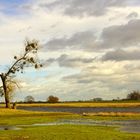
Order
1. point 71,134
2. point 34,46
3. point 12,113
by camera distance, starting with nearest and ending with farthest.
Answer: point 71,134
point 12,113
point 34,46

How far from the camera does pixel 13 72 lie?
85688mm

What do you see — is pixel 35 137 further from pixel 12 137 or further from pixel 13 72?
pixel 13 72

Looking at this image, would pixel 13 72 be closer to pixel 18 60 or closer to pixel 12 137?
pixel 18 60

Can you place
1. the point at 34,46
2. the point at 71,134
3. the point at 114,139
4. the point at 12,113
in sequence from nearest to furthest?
1. the point at 114,139
2. the point at 71,134
3. the point at 12,113
4. the point at 34,46

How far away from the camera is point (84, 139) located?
35.6 metres

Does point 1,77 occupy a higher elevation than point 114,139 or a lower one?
higher

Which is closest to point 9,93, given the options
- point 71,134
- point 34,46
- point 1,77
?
point 1,77

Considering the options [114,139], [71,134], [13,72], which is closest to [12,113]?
[13,72]

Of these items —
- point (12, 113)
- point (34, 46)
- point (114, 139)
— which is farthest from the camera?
point (34, 46)

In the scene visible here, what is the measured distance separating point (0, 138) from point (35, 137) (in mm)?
2938

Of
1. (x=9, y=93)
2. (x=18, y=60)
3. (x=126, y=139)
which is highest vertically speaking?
(x=18, y=60)

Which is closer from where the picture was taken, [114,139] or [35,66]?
[114,139]

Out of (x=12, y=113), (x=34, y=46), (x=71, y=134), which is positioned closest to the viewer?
(x=71, y=134)

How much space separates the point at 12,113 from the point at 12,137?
41195mm
